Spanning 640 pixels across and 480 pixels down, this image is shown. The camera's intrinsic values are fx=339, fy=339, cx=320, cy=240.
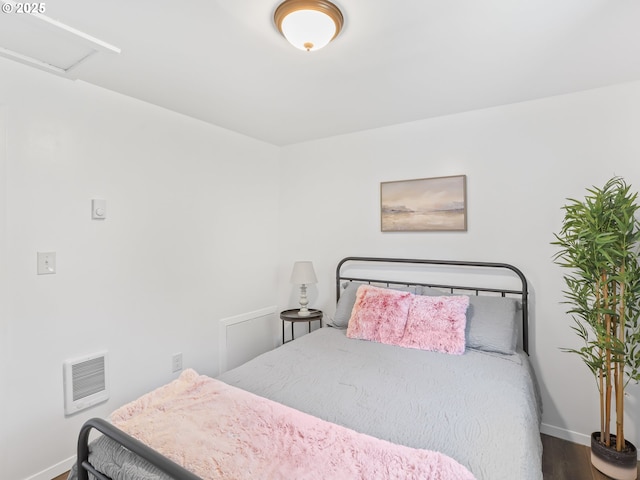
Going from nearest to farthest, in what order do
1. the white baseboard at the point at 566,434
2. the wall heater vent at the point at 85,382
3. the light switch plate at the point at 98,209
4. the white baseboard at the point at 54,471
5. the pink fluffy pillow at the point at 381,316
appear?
the white baseboard at the point at 54,471
the wall heater vent at the point at 85,382
the light switch plate at the point at 98,209
the white baseboard at the point at 566,434
the pink fluffy pillow at the point at 381,316

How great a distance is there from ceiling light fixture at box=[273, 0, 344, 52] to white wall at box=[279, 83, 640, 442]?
5.31 ft

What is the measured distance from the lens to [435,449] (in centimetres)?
124

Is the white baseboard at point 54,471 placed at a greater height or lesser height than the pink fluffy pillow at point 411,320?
lesser

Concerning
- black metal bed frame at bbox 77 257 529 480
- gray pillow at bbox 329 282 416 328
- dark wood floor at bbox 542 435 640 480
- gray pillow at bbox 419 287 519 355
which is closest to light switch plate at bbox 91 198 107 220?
black metal bed frame at bbox 77 257 529 480

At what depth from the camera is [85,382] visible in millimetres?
2148

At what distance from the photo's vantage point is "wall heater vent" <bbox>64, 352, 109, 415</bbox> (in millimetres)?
2064

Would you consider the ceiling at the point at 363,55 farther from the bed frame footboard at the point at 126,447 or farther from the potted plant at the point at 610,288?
the bed frame footboard at the point at 126,447

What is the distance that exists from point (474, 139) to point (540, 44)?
0.98m

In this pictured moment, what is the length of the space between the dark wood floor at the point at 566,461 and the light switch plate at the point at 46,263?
10.5ft

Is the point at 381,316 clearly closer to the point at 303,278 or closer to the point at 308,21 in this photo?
the point at 303,278

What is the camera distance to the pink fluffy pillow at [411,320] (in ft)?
7.39

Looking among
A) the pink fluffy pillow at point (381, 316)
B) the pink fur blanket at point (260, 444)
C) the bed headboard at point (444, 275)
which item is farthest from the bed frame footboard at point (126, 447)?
the bed headboard at point (444, 275)

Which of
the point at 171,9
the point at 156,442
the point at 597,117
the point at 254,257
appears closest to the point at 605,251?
the point at 597,117

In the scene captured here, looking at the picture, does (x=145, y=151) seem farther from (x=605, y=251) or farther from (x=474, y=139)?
(x=605, y=251)
